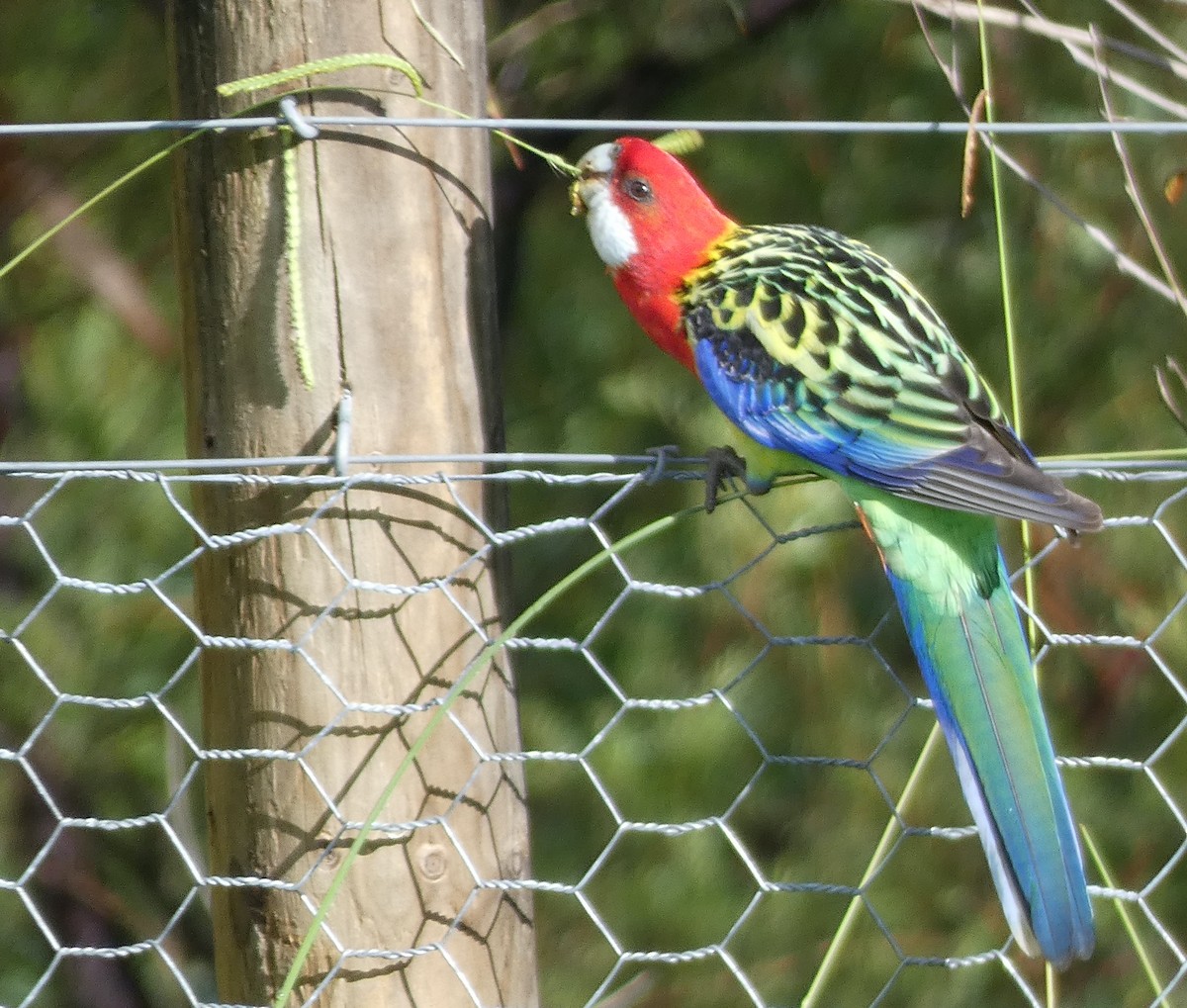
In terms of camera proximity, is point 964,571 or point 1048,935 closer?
point 1048,935

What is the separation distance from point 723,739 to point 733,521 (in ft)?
1.41

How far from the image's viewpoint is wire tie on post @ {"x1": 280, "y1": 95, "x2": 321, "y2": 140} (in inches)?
52.2

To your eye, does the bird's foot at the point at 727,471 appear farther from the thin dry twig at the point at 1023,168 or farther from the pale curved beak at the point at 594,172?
the thin dry twig at the point at 1023,168

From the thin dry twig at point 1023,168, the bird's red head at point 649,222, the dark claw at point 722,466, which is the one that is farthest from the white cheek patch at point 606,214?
the thin dry twig at point 1023,168

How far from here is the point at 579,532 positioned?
284cm

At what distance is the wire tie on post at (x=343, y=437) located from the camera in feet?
4.40

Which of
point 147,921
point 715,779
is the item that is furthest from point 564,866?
point 147,921

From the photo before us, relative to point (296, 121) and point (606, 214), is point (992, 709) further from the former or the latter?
point (296, 121)

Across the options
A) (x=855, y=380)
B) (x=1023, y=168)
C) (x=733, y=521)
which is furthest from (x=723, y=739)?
(x=1023, y=168)

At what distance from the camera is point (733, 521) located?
261 cm

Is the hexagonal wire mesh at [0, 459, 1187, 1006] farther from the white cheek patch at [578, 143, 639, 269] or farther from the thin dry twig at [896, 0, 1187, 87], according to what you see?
the thin dry twig at [896, 0, 1187, 87]

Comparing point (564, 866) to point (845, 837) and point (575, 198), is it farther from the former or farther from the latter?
point (575, 198)

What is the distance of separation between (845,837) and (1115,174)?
1.42m

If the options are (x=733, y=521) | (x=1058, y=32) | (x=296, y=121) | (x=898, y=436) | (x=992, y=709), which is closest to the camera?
(x=296, y=121)
